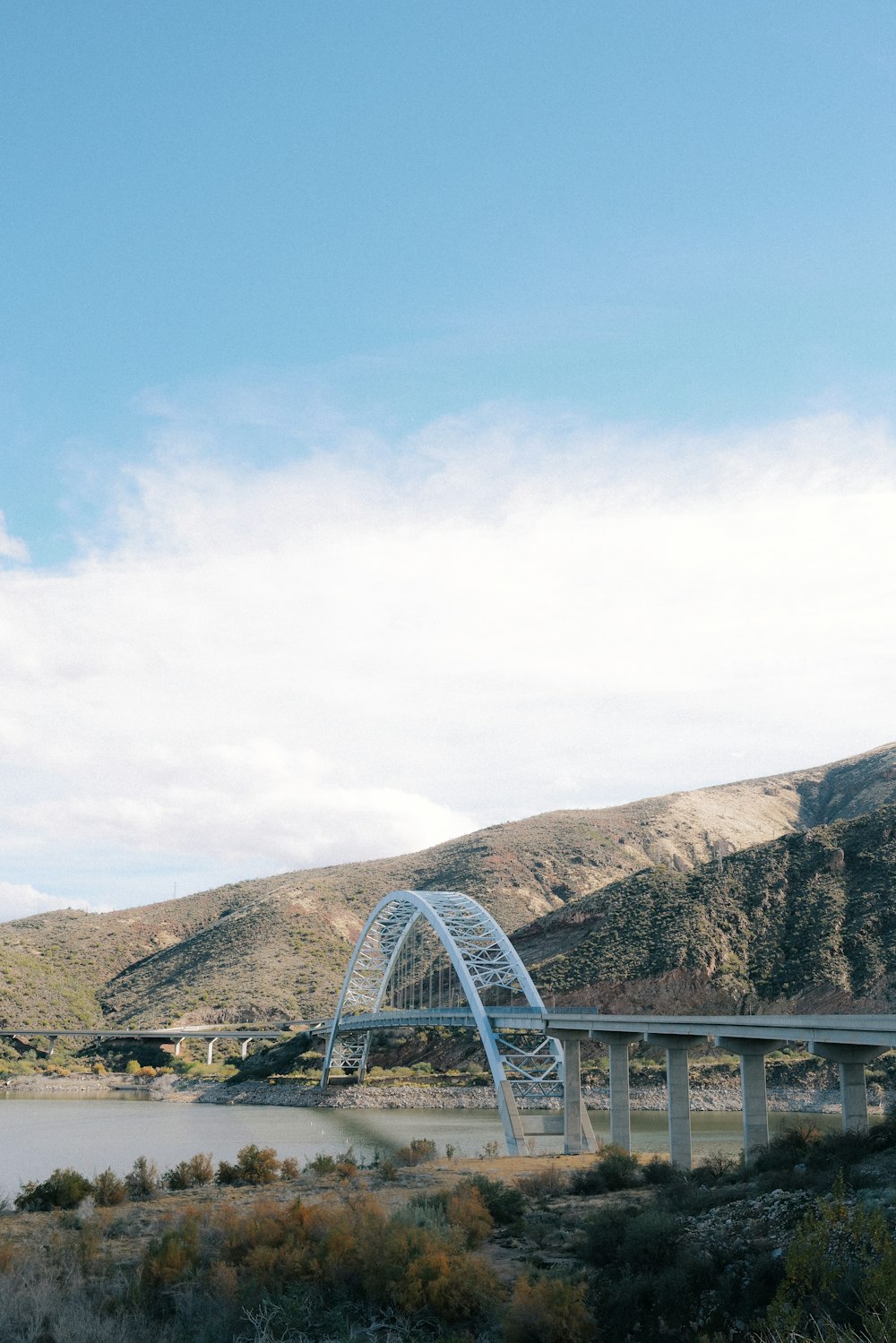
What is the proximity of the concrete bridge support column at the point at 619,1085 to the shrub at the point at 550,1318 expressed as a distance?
1770 cm

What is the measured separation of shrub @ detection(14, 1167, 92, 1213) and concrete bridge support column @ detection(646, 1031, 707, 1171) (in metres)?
11.5

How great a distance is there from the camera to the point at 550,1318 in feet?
35.7

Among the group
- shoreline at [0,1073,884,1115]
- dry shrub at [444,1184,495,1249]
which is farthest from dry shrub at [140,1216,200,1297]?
shoreline at [0,1073,884,1115]

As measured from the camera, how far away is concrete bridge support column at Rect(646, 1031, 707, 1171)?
23547 millimetres

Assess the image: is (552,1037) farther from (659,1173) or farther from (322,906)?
(322,906)

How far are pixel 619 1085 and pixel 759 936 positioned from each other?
104ft

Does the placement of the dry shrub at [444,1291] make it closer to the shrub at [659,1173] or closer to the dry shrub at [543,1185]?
the dry shrub at [543,1185]

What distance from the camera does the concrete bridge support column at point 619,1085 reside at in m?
28.9

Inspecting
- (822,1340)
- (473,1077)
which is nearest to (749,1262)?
(822,1340)

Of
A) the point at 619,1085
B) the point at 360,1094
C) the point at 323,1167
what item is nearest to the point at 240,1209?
the point at 323,1167

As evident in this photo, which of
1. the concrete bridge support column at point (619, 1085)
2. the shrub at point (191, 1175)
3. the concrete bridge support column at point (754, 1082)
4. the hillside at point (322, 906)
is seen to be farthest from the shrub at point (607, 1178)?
the hillside at point (322, 906)

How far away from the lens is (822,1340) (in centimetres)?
827

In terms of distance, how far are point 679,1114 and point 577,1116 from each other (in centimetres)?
760

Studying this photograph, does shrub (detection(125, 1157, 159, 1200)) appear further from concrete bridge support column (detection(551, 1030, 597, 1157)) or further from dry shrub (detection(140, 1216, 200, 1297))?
concrete bridge support column (detection(551, 1030, 597, 1157))
